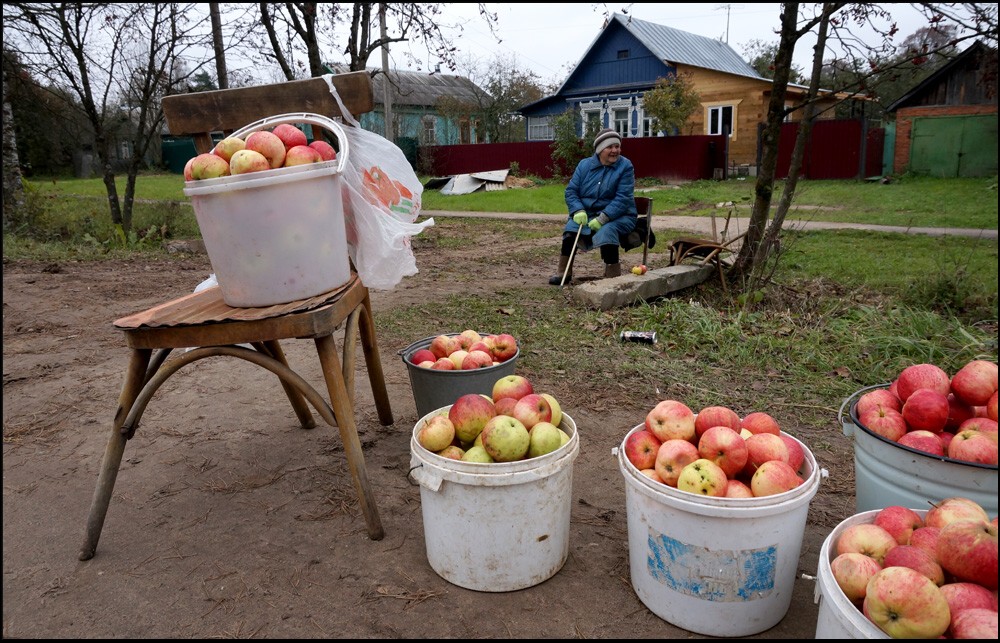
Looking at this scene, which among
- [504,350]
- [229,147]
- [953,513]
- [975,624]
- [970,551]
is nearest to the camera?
[975,624]

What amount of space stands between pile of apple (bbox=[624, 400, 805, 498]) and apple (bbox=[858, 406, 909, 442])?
29 cm

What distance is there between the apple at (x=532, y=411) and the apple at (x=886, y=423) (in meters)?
1.12

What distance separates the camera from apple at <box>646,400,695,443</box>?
2266mm

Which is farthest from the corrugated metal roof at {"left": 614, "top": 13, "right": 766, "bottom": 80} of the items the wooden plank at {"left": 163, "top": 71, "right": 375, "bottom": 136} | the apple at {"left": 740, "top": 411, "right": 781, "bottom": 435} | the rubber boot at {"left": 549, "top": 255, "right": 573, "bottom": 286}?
the apple at {"left": 740, "top": 411, "right": 781, "bottom": 435}

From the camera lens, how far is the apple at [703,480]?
78.1 inches

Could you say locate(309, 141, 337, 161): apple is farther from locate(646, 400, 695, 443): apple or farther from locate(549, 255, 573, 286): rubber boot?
locate(549, 255, 573, 286): rubber boot

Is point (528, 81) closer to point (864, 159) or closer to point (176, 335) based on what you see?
point (864, 159)

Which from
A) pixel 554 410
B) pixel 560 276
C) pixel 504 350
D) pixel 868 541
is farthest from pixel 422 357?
pixel 560 276

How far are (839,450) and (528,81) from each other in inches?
1161

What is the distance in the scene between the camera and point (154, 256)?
9.05m

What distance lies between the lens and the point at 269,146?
2.40m

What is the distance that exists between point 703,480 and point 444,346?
1.78m

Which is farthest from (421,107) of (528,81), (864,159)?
(864,159)

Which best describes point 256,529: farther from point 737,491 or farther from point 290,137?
point 737,491
